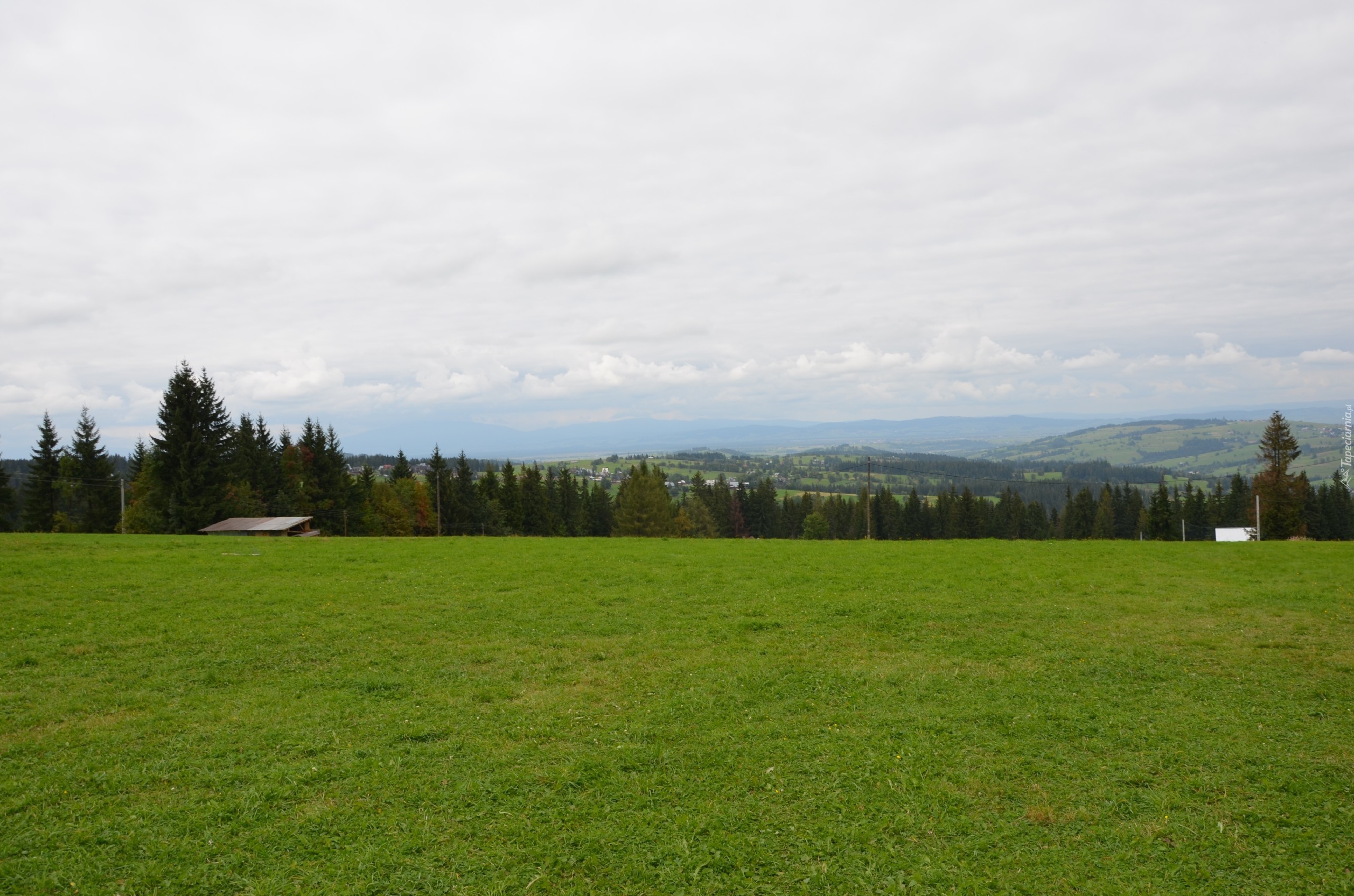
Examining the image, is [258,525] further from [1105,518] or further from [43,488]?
[1105,518]

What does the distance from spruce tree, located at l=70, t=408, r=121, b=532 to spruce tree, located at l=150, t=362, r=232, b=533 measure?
12.5 metres

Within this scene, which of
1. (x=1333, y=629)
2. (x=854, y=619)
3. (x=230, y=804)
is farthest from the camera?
(x=854, y=619)

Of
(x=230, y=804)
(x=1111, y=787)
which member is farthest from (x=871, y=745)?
(x=230, y=804)

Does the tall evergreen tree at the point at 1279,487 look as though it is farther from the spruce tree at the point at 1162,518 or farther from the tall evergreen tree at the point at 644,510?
the tall evergreen tree at the point at 644,510

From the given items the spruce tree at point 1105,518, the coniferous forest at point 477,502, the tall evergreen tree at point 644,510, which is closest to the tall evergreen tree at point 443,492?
the coniferous forest at point 477,502

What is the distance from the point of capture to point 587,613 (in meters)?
14.7

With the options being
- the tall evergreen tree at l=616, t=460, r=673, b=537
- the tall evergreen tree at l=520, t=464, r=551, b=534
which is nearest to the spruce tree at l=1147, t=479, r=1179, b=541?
the tall evergreen tree at l=616, t=460, r=673, b=537

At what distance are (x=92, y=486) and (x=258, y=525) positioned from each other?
28.8 meters

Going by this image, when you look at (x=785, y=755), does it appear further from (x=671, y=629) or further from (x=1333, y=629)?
(x=1333, y=629)

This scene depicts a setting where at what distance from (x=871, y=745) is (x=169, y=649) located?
37.5 feet

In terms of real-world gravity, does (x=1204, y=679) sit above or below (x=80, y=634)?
below

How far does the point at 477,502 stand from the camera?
7419cm

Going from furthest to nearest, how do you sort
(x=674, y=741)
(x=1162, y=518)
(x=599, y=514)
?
(x=599, y=514), (x=1162, y=518), (x=674, y=741)

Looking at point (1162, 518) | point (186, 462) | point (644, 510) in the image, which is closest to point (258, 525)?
point (186, 462)
